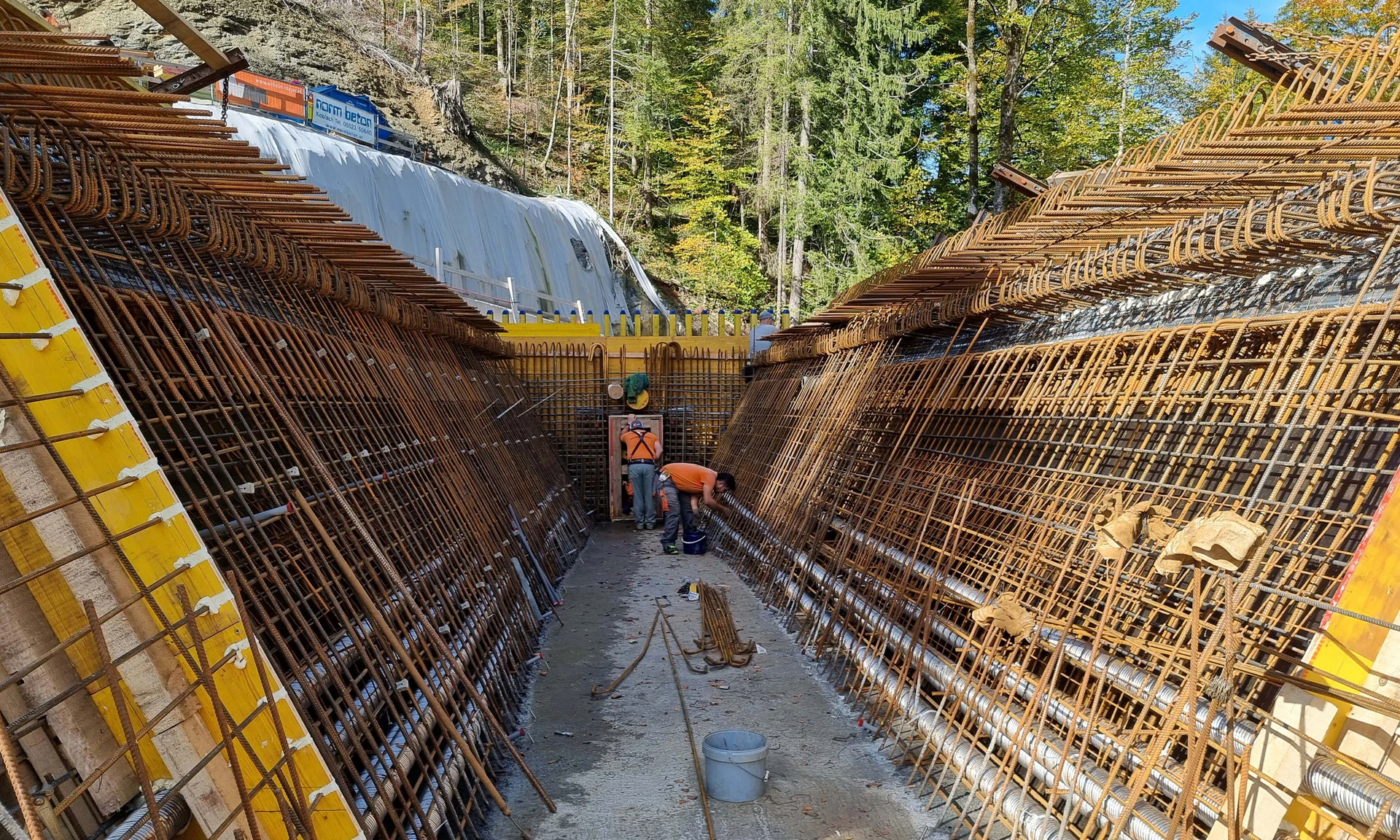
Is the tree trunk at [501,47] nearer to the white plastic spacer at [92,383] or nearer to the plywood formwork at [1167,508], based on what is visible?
the plywood formwork at [1167,508]

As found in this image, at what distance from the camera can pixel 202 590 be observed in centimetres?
254

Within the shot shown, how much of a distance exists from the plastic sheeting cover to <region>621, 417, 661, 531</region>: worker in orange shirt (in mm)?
9128

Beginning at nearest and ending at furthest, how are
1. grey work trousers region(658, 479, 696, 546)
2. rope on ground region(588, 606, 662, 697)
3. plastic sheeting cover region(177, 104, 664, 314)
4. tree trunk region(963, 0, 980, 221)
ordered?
rope on ground region(588, 606, 662, 697), grey work trousers region(658, 479, 696, 546), tree trunk region(963, 0, 980, 221), plastic sheeting cover region(177, 104, 664, 314)

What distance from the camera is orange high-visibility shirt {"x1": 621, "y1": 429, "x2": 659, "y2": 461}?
491 inches

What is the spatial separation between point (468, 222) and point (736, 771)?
2250 centimetres

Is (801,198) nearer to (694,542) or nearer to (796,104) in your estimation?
(796,104)

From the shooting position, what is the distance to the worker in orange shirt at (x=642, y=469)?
1238 centimetres

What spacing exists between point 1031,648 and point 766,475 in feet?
20.7

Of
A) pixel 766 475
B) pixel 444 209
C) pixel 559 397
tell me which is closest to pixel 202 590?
pixel 766 475

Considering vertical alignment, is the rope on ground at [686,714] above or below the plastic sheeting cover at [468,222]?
below

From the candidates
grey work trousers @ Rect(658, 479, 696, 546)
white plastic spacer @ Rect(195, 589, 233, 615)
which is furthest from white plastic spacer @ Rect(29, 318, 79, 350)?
grey work trousers @ Rect(658, 479, 696, 546)

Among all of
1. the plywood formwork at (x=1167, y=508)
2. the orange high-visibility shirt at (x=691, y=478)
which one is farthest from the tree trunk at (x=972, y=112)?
the plywood formwork at (x=1167, y=508)

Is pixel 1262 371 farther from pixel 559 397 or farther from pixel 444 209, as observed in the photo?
pixel 444 209

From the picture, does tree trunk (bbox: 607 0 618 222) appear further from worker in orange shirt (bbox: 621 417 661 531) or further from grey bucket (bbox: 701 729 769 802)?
grey bucket (bbox: 701 729 769 802)
